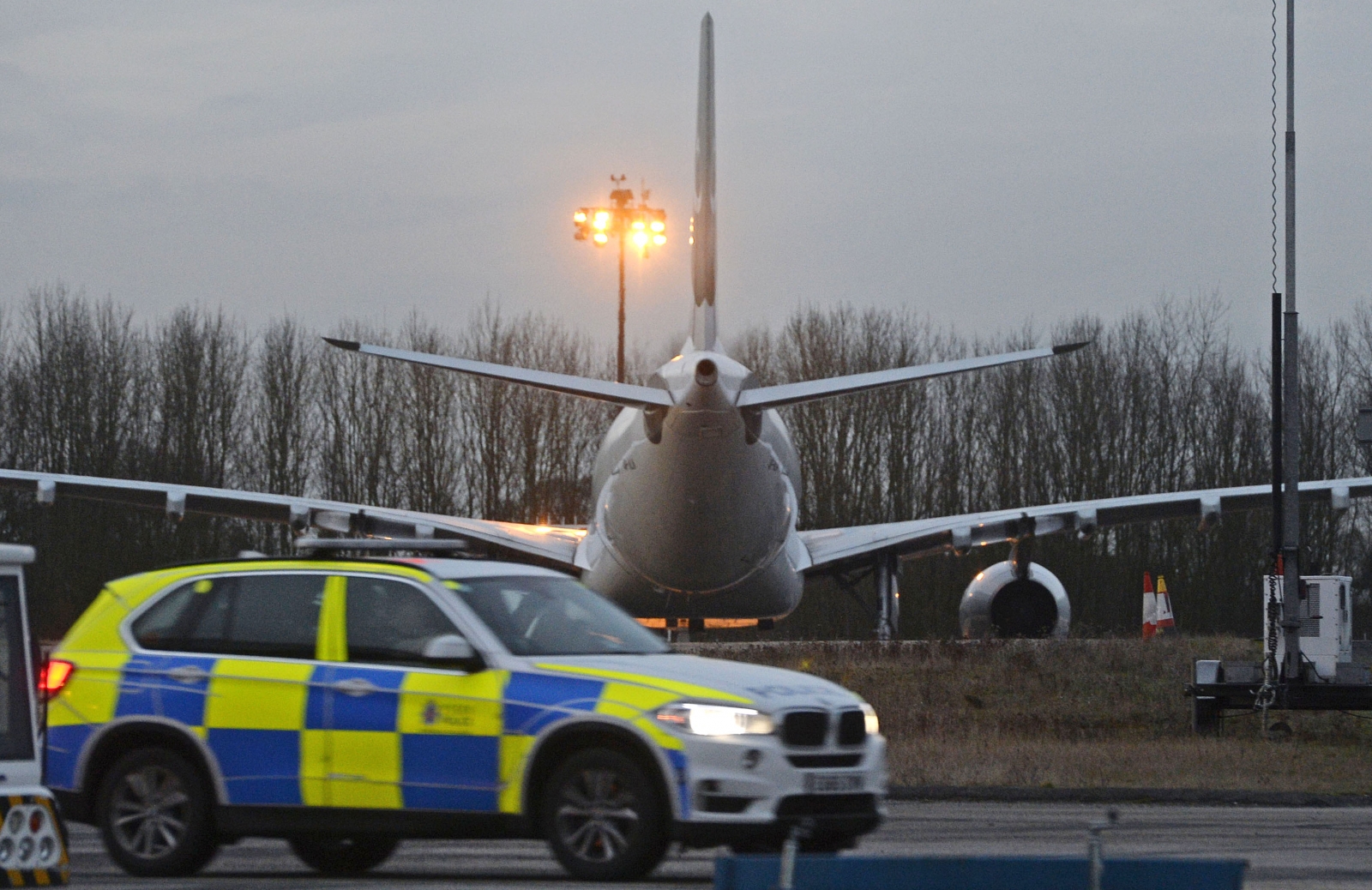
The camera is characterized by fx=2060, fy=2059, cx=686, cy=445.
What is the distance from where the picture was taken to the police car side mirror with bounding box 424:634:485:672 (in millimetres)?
10414

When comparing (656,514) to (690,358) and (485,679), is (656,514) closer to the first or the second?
(690,358)

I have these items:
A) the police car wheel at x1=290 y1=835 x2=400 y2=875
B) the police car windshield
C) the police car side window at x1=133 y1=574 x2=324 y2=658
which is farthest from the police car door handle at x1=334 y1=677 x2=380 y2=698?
the police car wheel at x1=290 y1=835 x2=400 y2=875

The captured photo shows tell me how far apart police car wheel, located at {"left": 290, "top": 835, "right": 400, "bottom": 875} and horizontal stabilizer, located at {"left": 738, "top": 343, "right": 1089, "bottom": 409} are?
1144 cm

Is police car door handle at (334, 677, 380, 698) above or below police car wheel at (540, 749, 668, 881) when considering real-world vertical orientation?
above

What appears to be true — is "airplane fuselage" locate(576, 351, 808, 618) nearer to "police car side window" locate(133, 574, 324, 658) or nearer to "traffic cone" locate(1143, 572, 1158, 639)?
"traffic cone" locate(1143, 572, 1158, 639)

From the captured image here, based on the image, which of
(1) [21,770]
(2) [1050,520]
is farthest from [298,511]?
(1) [21,770]

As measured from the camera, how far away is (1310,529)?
69000 millimetres

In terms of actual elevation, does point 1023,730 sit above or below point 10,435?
below

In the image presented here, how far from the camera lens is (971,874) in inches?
300

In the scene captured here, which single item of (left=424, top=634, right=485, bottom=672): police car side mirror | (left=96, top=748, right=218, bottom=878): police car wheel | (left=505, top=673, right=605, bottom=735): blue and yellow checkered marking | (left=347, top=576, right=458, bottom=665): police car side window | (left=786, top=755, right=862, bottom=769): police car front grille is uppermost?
(left=347, top=576, right=458, bottom=665): police car side window

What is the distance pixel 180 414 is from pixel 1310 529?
3812cm

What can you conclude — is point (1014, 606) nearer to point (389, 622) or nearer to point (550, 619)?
point (550, 619)

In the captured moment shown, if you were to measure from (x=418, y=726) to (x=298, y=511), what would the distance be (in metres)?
26.3

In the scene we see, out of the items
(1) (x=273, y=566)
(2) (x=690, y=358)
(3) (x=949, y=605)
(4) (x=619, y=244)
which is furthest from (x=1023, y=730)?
(3) (x=949, y=605)
